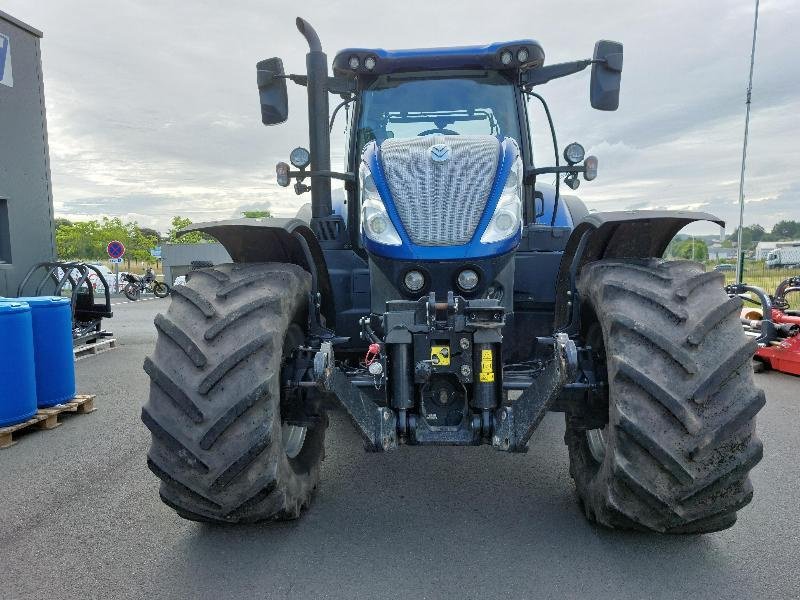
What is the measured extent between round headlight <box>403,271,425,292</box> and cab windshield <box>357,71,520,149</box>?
143cm

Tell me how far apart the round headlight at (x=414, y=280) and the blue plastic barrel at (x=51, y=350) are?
421 cm

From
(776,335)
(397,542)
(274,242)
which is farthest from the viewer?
(776,335)

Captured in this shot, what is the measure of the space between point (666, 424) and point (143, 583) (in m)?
2.40

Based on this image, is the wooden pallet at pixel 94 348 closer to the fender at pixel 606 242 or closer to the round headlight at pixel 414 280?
the round headlight at pixel 414 280

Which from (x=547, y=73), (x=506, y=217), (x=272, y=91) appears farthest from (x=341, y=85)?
(x=506, y=217)

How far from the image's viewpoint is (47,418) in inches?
216

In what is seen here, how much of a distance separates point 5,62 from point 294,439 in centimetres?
920

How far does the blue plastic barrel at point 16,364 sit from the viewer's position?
5070 mm

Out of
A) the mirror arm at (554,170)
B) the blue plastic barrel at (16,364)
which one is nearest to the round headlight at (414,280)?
the mirror arm at (554,170)

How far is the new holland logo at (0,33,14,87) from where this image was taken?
9.30 meters

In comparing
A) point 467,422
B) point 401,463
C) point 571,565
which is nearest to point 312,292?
point 467,422

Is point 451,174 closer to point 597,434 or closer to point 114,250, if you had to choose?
point 597,434

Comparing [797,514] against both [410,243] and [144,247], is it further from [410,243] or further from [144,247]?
[144,247]

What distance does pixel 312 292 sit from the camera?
346 centimetres
